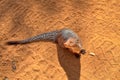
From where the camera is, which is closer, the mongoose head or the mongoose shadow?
the mongoose shadow

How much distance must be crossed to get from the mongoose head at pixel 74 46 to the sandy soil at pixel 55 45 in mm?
141

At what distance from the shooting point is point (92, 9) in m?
5.01

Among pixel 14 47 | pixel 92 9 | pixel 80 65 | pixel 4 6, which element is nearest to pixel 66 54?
pixel 80 65

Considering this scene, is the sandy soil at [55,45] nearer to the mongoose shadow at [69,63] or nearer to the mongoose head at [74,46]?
the mongoose shadow at [69,63]

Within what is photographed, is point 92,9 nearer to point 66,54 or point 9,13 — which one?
point 66,54

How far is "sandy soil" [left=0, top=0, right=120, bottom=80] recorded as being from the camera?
4039 mm

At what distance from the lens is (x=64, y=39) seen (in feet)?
14.1

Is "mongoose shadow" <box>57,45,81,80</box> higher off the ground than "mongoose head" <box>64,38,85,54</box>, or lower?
lower

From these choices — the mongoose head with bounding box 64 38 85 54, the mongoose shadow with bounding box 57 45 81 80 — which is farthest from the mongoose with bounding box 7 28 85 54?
the mongoose shadow with bounding box 57 45 81 80

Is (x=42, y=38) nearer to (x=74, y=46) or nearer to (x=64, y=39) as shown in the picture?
(x=64, y=39)

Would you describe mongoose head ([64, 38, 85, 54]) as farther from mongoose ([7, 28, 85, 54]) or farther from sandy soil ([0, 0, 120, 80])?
sandy soil ([0, 0, 120, 80])

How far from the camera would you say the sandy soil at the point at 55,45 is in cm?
404

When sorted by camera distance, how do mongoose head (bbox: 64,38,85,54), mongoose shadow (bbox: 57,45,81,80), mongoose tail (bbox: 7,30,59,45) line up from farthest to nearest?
mongoose tail (bbox: 7,30,59,45), mongoose head (bbox: 64,38,85,54), mongoose shadow (bbox: 57,45,81,80)

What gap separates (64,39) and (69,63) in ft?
1.47
